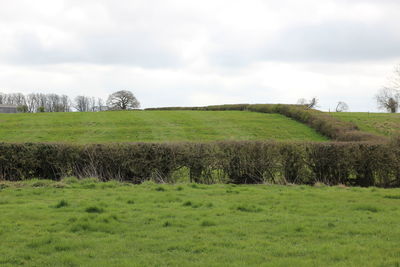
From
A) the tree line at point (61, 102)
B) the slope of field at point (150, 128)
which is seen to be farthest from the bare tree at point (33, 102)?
the slope of field at point (150, 128)

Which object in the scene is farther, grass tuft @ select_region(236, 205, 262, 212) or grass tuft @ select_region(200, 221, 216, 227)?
grass tuft @ select_region(236, 205, 262, 212)

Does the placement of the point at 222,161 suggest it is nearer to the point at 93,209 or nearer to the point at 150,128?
the point at 93,209

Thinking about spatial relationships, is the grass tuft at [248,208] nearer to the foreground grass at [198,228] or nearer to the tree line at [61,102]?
the foreground grass at [198,228]

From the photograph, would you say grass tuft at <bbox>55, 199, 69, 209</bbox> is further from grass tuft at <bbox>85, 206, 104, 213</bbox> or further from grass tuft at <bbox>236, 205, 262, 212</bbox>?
grass tuft at <bbox>236, 205, 262, 212</bbox>

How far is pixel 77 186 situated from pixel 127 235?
6207mm

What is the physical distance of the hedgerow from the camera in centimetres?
1466

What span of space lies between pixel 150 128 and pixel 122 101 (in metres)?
50.0

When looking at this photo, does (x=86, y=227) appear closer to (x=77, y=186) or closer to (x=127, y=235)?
(x=127, y=235)

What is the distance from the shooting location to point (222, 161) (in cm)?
1471

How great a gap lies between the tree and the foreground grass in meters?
68.0

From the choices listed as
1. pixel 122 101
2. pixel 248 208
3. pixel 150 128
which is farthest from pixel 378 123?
pixel 122 101

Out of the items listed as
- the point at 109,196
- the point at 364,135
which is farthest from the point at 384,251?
the point at 364,135

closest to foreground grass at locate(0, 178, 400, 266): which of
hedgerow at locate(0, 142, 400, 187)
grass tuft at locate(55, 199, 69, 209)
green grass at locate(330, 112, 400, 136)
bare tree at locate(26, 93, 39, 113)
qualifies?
grass tuft at locate(55, 199, 69, 209)

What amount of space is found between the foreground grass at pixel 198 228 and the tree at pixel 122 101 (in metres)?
A: 68.0
